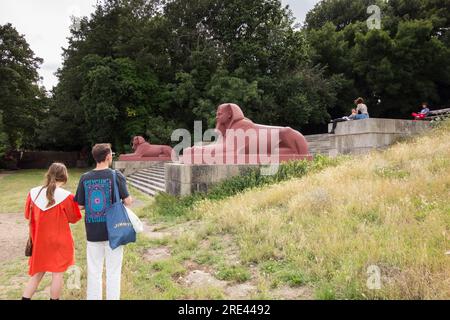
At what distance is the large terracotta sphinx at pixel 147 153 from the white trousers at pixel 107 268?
1835 centimetres

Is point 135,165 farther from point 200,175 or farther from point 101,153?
point 101,153

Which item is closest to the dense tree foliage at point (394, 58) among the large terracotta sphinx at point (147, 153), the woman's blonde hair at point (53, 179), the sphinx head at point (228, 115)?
the large terracotta sphinx at point (147, 153)

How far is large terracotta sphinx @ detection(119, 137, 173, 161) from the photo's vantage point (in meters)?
21.8

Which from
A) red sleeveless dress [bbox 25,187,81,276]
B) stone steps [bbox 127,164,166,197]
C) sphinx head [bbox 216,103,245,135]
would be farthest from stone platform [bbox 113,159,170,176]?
red sleeveless dress [bbox 25,187,81,276]

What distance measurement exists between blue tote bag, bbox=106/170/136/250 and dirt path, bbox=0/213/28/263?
371cm

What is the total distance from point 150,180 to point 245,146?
7456 mm

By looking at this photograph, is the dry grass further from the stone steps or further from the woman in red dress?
the stone steps

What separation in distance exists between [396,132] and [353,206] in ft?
20.9

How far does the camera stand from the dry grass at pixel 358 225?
3781 mm

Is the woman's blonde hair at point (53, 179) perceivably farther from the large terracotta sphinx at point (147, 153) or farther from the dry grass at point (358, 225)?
the large terracotta sphinx at point (147, 153)

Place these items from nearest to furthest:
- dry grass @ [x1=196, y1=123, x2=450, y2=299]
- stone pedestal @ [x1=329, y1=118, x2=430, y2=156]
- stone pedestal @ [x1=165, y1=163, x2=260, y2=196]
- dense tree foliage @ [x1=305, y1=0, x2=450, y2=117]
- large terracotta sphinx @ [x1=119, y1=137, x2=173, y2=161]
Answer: dry grass @ [x1=196, y1=123, x2=450, y2=299] → stone pedestal @ [x1=165, y1=163, x2=260, y2=196] → stone pedestal @ [x1=329, y1=118, x2=430, y2=156] → large terracotta sphinx @ [x1=119, y1=137, x2=173, y2=161] → dense tree foliage @ [x1=305, y1=0, x2=450, y2=117]

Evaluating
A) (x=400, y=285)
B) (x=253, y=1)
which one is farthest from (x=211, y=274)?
(x=253, y=1)

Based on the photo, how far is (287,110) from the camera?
25422 millimetres

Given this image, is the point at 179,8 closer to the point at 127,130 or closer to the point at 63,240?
the point at 127,130
